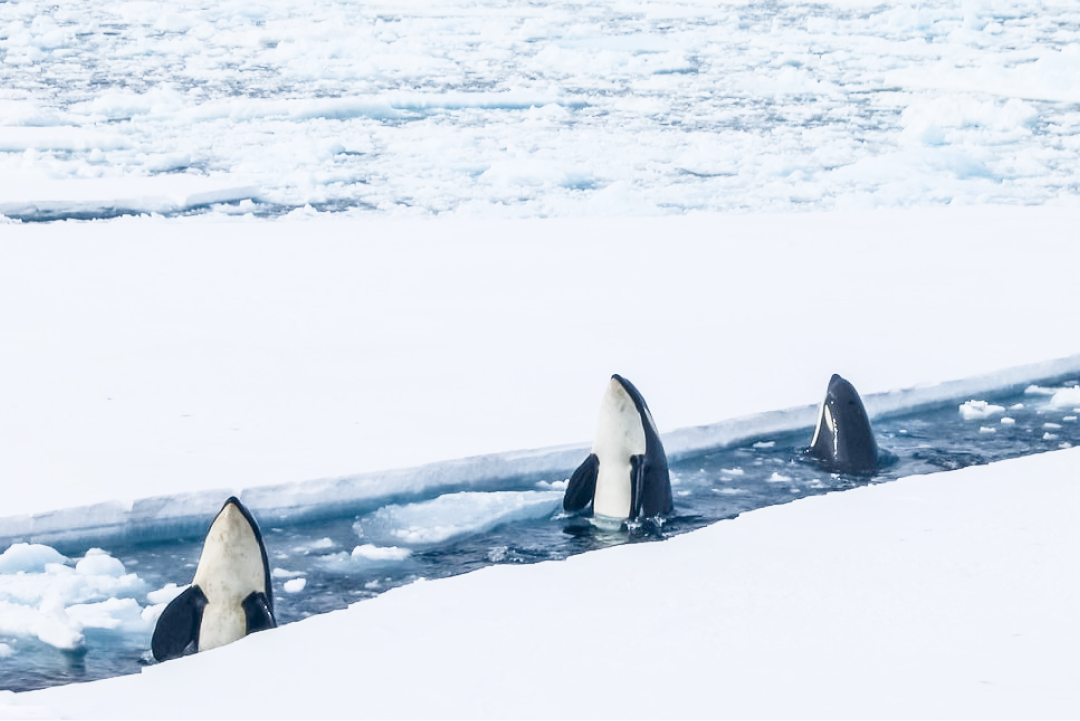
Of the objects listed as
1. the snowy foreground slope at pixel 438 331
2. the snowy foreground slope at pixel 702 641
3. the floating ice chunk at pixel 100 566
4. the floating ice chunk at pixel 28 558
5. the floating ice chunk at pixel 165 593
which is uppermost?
the snowy foreground slope at pixel 438 331

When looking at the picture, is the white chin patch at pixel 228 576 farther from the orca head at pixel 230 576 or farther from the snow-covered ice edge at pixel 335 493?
the snow-covered ice edge at pixel 335 493

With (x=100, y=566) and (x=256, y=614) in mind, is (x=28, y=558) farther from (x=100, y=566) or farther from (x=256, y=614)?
(x=256, y=614)

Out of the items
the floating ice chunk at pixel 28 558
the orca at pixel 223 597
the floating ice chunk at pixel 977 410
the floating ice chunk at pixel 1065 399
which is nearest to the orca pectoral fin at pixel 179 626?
the orca at pixel 223 597

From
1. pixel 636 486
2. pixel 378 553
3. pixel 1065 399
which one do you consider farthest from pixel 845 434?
pixel 378 553

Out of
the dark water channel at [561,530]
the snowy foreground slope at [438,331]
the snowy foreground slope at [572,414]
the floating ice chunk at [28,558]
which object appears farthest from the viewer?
the snowy foreground slope at [438,331]

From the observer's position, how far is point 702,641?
3.51 meters

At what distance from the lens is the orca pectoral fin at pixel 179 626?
388 centimetres

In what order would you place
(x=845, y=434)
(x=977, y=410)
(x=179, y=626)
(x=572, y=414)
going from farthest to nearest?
(x=977, y=410), (x=572, y=414), (x=845, y=434), (x=179, y=626)

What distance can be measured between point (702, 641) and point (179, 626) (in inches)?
55.6

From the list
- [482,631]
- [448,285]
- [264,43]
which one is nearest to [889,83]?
[264,43]

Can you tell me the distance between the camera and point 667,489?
16.5ft

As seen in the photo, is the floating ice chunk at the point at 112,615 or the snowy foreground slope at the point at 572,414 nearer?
the snowy foreground slope at the point at 572,414

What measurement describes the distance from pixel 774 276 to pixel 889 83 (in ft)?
34.6

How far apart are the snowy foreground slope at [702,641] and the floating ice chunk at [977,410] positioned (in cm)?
163
